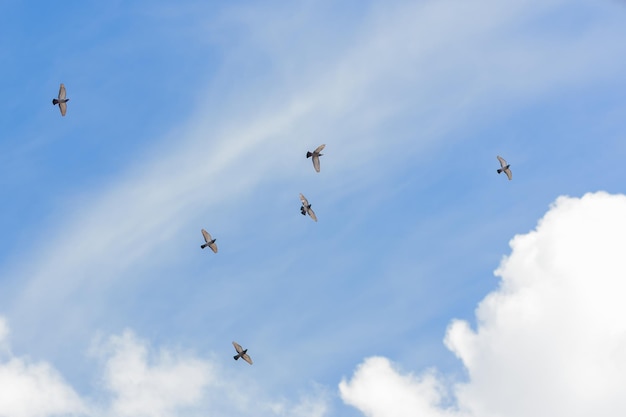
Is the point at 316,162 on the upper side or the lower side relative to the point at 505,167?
lower

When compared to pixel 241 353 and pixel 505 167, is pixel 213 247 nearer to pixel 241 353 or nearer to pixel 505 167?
pixel 241 353

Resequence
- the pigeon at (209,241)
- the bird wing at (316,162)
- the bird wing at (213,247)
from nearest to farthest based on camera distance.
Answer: the bird wing at (316,162), the pigeon at (209,241), the bird wing at (213,247)

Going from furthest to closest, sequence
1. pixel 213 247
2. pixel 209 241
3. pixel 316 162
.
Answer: pixel 209 241 → pixel 213 247 → pixel 316 162

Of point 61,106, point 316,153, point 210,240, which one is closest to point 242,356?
point 210,240

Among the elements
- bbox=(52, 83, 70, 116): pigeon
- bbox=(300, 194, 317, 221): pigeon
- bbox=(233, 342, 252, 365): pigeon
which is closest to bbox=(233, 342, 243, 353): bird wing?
bbox=(233, 342, 252, 365): pigeon

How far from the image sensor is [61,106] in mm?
170750

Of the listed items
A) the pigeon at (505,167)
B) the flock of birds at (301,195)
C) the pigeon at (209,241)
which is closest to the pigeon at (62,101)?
the flock of birds at (301,195)

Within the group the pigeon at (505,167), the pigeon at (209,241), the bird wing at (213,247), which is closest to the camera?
the pigeon at (209,241)

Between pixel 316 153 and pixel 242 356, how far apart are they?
35393 millimetres

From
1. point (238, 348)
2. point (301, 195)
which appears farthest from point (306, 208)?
point (238, 348)

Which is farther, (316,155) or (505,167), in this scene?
(505,167)

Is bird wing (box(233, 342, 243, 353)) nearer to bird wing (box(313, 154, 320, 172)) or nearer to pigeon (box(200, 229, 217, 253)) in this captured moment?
pigeon (box(200, 229, 217, 253))

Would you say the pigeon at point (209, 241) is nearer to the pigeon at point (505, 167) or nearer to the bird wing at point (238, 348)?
the bird wing at point (238, 348)

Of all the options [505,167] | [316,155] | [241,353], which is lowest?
[241,353]
